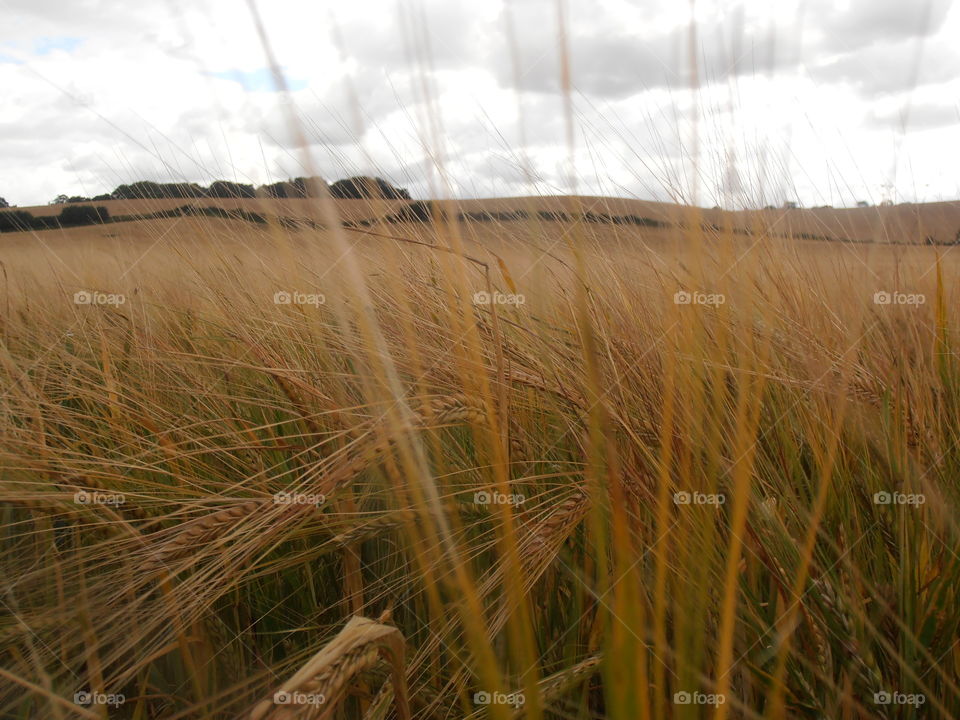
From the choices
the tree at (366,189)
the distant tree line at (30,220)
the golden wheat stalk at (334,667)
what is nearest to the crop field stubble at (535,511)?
the golden wheat stalk at (334,667)

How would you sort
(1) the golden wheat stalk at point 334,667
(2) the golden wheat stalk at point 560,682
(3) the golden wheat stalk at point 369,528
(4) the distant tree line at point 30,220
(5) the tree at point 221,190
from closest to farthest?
(1) the golden wheat stalk at point 334,667
(2) the golden wheat stalk at point 560,682
(3) the golden wheat stalk at point 369,528
(5) the tree at point 221,190
(4) the distant tree line at point 30,220

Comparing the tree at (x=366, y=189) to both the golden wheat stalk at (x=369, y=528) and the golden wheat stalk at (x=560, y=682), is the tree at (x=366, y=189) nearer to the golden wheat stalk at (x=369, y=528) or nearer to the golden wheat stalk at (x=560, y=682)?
the golden wheat stalk at (x=369, y=528)

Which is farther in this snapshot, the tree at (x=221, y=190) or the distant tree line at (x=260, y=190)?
the tree at (x=221, y=190)

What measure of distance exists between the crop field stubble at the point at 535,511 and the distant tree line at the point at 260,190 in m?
0.22

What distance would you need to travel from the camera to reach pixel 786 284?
141 cm

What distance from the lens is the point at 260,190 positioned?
1253 millimetres

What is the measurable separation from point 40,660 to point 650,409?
967 mm

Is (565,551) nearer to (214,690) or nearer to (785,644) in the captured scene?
(785,644)

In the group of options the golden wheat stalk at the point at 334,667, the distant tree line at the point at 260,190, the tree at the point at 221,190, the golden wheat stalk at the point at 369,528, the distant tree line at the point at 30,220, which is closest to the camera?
the golden wheat stalk at the point at 334,667

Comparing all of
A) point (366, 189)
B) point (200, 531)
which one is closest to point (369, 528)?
point (200, 531)

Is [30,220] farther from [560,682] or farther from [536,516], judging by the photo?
[560,682]

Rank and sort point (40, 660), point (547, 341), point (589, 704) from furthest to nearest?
1. point (547, 341)
2. point (589, 704)
3. point (40, 660)

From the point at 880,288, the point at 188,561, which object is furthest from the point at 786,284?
the point at 188,561

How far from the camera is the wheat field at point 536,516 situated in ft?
2.62
